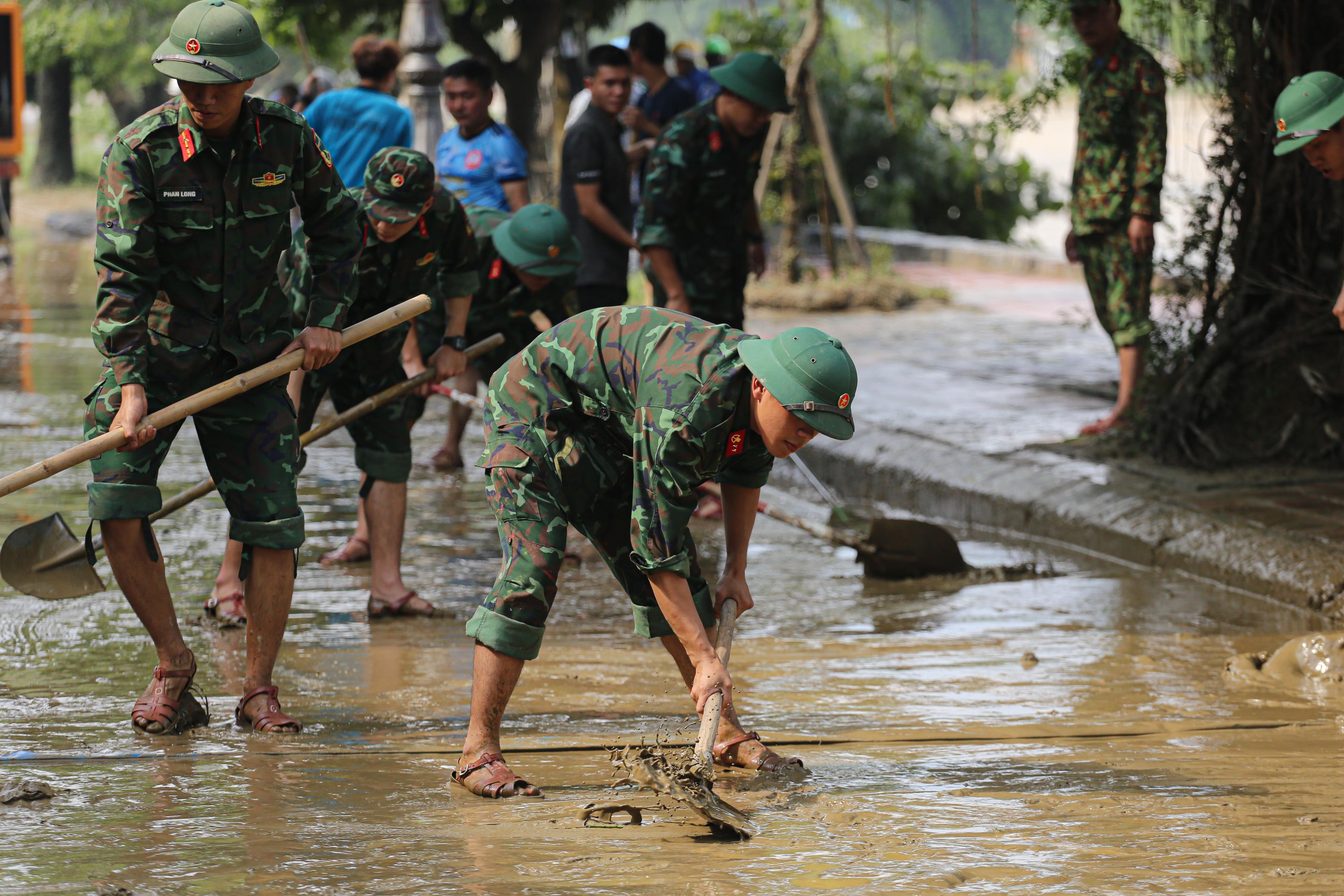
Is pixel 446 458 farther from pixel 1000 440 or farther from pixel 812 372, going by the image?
pixel 812 372

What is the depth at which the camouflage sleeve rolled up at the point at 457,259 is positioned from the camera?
5516 millimetres

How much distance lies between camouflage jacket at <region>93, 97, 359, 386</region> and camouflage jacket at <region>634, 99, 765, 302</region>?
270 centimetres

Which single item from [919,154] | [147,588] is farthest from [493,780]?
[919,154]

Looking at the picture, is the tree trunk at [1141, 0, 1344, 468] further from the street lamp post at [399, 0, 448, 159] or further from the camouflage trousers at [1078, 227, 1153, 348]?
the street lamp post at [399, 0, 448, 159]

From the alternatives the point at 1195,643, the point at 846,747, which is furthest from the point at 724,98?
the point at 846,747

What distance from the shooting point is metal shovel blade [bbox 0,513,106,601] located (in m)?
4.66

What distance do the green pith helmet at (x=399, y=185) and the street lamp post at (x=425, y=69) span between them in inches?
206

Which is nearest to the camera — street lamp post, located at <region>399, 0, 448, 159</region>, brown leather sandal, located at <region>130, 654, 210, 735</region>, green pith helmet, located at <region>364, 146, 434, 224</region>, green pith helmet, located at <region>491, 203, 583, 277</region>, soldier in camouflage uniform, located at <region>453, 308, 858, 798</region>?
soldier in camouflage uniform, located at <region>453, 308, 858, 798</region>

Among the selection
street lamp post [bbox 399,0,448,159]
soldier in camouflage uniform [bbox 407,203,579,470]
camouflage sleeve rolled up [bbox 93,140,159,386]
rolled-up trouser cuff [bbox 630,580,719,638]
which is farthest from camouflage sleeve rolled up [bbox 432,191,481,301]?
street lamp post [bbox 399,0,448,159]

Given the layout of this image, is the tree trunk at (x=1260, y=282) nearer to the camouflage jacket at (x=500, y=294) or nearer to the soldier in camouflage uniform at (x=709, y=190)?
the soldier in camouflage uniform at (x=709, y=190)

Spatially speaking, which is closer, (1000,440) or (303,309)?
(303,309)

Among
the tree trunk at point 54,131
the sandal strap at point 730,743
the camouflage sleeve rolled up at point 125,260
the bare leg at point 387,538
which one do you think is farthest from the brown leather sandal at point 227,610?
the tree trunk at point 54,131

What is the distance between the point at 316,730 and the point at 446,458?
13.1 feet

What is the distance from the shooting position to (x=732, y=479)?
3.85 metres
